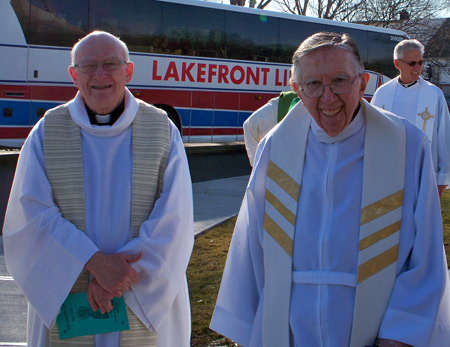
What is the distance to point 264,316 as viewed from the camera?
2.60 m

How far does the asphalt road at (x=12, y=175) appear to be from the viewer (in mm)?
5081

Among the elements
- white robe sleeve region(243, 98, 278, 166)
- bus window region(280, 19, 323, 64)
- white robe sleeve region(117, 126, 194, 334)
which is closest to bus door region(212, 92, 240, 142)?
bus window region(280, 19, 323, 64)

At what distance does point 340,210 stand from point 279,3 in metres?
39.9

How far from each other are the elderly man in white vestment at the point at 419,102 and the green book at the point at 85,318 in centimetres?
327

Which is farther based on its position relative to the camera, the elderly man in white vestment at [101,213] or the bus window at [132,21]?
the bus window at [132,21]

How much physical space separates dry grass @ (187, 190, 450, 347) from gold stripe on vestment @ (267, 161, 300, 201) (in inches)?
93.2

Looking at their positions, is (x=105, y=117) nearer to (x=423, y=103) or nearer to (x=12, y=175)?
(x=423, y=103)

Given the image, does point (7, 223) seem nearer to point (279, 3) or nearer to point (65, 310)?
point (65, 310)

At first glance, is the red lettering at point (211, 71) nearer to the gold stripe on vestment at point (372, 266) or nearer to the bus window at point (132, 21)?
the bus window at point (132, 21)

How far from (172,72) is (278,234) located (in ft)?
47.0

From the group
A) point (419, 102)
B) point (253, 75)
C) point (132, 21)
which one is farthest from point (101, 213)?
point (253, 75)

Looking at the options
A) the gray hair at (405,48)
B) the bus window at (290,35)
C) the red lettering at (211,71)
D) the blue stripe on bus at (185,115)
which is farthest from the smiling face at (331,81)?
the bus window at (290,35)

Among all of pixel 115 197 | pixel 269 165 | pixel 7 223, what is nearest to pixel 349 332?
pixel 269 165

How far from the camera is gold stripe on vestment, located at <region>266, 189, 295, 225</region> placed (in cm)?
261
